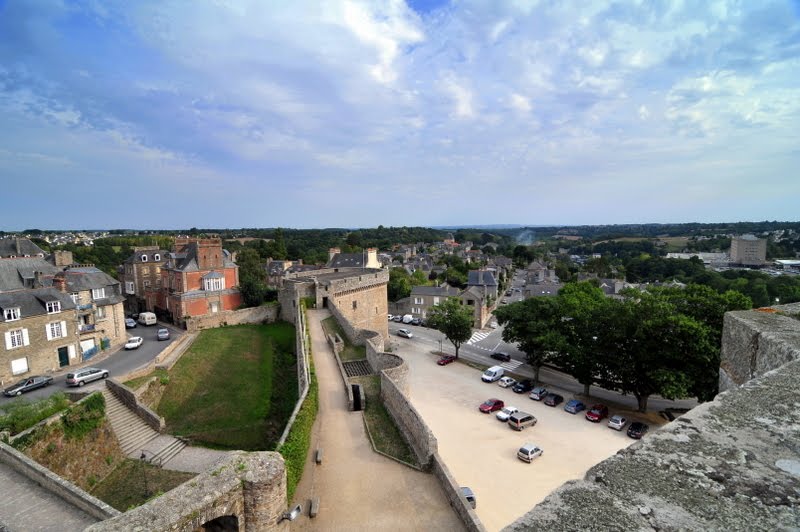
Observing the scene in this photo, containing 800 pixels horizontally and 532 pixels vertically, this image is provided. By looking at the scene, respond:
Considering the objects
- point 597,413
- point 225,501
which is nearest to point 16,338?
point 225,501

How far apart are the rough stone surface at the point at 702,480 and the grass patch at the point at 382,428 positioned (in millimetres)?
9749

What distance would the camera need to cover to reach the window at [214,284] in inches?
1287

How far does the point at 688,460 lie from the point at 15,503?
590 inches

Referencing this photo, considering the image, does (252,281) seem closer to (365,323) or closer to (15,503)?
(365,323)

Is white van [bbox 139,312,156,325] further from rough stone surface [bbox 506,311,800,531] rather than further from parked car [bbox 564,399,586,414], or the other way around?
rough stone surface [bbox 506,311,800,531]

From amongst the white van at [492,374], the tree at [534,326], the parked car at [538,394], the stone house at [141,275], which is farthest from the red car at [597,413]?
the stone house at [141,275]

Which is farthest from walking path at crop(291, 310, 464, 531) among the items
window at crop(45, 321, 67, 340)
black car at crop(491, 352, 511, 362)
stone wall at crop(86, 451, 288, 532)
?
black car at crop(491, 352, 511, 362)

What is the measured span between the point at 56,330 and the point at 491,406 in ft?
80.9

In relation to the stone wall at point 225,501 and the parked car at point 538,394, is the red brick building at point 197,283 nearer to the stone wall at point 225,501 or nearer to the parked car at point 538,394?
the parked car at point 538,394

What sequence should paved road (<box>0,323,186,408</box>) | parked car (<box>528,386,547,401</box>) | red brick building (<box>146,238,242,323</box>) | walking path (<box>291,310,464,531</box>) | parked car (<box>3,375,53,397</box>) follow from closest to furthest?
walking path (<box>291,310,464,531</box>) < parked car (<box>3,375,53,397</box>) < paved road (<box>0,323,186,408</box>) < parked car (<box>528,386,547,401</box>) < red brick building (<box>146,238,242,323</box>)

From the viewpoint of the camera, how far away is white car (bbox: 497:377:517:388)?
92.6 ft

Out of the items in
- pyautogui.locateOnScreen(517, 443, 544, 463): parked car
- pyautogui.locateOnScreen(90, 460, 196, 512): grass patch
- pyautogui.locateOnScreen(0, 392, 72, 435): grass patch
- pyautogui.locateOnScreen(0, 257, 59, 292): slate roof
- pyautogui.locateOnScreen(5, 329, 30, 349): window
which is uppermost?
pyautogui.locateOnScreen(0, 257, 59, 292): slate roof

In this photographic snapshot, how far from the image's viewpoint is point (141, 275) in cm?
3578

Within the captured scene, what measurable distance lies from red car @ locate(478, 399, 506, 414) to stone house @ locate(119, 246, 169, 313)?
28937 millimetres
